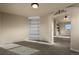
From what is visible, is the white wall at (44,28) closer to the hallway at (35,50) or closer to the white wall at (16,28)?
the white wall at (16,28)

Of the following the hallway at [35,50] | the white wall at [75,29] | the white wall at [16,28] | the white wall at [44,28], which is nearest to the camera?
the hallway at [35,50]

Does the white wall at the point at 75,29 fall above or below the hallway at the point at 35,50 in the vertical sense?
above

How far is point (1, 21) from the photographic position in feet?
20.4

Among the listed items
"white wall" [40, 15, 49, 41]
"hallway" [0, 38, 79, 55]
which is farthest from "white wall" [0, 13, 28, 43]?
"hallway" [0, 38, 79, 55]

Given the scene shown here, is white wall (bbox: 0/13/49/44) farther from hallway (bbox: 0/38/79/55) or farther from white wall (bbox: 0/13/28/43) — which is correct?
hallway (bbox: 0/38/79/55)

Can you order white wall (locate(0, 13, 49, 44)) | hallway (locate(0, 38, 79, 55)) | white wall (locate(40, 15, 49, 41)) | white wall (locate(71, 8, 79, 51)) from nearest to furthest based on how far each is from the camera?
1. hallway (locate(0, 38, 79, 55))
2. white wall (locate(71, 8, 79, 51))
3. white wall (locate(0, 13, 49, 44))
4. white wall (locate(40, 15, 49, 41))

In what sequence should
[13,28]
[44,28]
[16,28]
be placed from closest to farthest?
[13,28] < [16,28] < [44,28]

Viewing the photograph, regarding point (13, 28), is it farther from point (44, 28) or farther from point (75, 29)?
point (75, 29)

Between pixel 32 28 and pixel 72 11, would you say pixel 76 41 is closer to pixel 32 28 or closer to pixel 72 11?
pixel 72 11

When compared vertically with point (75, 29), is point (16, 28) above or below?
above

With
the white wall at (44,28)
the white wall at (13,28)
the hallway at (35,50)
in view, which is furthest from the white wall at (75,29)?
the white wall at (13,28)

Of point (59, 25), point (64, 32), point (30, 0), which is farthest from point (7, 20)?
point (64, 32)

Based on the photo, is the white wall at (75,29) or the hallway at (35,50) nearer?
the hallway at (35,50)

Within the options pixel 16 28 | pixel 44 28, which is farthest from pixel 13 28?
pixel 44 28
